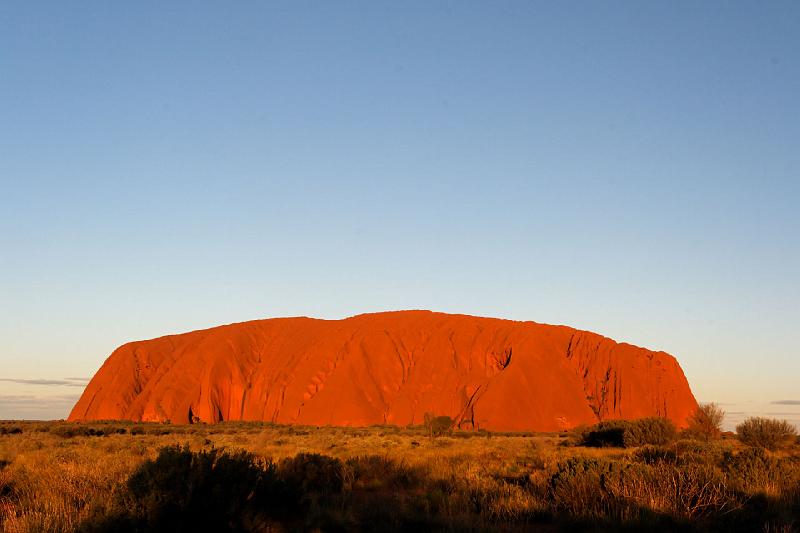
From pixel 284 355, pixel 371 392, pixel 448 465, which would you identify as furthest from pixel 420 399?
pixel 448 465

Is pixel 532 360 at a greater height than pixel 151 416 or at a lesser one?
greater

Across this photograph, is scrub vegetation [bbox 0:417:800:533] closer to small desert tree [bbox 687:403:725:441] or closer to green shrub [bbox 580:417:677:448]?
green shrub [bbox 580:417:677:448]

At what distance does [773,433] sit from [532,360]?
39.3 m

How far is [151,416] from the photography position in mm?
74875

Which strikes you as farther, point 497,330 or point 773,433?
point 497,330

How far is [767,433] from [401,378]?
156 ft

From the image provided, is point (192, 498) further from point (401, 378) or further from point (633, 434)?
point (401, 378)

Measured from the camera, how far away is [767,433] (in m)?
27.2

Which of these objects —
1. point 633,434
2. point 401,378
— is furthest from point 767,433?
point 401,378

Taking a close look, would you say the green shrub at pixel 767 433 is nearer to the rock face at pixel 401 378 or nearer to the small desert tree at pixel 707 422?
the small desert tree at pixel 707 422

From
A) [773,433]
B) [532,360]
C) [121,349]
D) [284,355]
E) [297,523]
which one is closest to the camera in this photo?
[297,523]

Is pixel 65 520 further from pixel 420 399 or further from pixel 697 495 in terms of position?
pixel 420 399

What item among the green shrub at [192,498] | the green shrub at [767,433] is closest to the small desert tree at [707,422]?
the green shrub at [767,433]

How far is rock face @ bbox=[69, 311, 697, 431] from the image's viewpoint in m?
64.6
